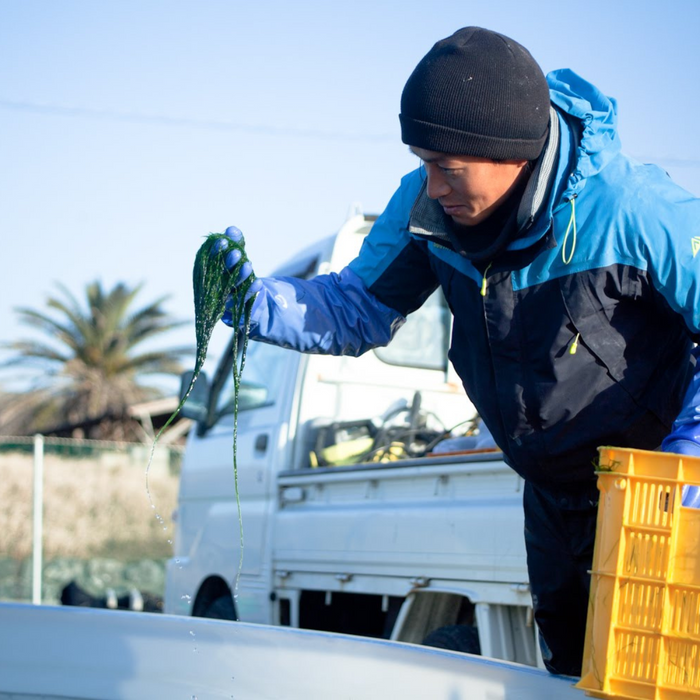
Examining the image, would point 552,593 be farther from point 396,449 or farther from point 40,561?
point 40,561

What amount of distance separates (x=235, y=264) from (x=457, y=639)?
2.17m

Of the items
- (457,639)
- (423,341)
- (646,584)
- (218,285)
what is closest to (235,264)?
(218,285)

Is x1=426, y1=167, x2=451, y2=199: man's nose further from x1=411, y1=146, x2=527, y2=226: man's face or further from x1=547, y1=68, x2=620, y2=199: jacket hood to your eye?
x1=547, y1=68, x2=620, y2=199: jacket hood

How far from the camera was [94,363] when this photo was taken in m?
22.5

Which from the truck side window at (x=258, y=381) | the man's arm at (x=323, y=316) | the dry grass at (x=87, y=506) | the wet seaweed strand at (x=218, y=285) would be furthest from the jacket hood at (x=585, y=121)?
the dry grass at (x=87, y=506)

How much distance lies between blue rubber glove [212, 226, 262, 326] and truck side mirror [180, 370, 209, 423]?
3.09 m

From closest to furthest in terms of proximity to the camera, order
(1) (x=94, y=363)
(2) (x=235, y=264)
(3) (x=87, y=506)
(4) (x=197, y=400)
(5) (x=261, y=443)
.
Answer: (2) (x=235, y=264) < (5) (x=261, y=443) < (4) (x=197, y=400) < (3) (x=87, y=506) < (1) (x=94, y=363)

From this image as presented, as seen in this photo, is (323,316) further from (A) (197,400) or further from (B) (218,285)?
(A) (197,400)

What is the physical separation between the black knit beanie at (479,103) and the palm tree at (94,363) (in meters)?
20.5

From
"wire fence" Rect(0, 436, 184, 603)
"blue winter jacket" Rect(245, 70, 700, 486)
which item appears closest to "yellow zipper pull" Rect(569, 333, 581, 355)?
"blue winter jacket" Rect(245, 70, 700, 486)

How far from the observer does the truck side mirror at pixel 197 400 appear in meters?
6.07

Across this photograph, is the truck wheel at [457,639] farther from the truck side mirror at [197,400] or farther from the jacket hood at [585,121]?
the jacket hood at [585,121]

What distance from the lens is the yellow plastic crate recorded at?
1.75 m

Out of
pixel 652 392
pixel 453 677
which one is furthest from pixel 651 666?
pixel 652 392
